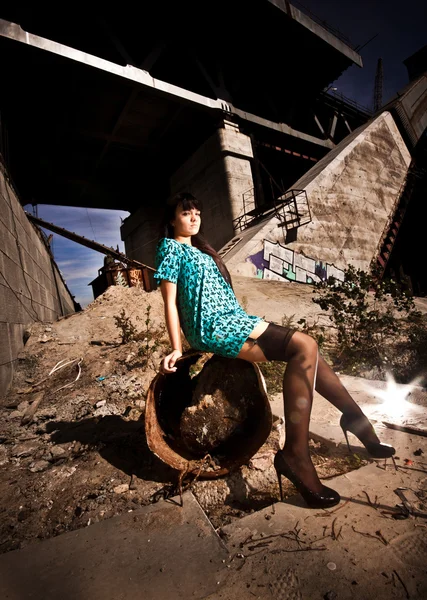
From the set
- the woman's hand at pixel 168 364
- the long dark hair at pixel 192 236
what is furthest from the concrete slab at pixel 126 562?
the long dark hair at pixel 192 236

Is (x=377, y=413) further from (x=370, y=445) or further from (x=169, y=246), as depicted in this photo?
(x=169, y=246)

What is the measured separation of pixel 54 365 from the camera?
438 centimetres

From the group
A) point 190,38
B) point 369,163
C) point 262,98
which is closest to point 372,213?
point 369,163

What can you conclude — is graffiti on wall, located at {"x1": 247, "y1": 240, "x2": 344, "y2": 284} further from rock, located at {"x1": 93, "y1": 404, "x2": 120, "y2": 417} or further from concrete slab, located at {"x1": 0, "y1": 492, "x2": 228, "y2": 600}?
concrete slab, located at {"x1": 0, "y1": 492, "x2": 228, "y2": 600}

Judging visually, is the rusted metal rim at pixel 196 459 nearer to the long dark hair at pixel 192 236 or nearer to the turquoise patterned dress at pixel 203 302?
the turquoise patterned dress at pixel 203 302

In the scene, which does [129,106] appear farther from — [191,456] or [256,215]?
[191,456]

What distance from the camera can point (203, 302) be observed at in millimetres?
1779

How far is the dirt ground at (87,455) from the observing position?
1.69 meters

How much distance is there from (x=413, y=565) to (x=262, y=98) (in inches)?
831

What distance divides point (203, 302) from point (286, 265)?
9.45 meters

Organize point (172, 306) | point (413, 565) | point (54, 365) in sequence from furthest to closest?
point (54, 365) < point (172, 306) < point (413, 565)

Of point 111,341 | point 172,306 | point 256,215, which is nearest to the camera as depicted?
point 172,306

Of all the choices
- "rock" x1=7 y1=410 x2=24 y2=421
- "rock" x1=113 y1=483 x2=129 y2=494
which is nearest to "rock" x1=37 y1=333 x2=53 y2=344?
"rock" x1=7 y1=410 x2=24 y2=421

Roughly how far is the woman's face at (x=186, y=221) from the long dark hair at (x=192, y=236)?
3 centimetres
